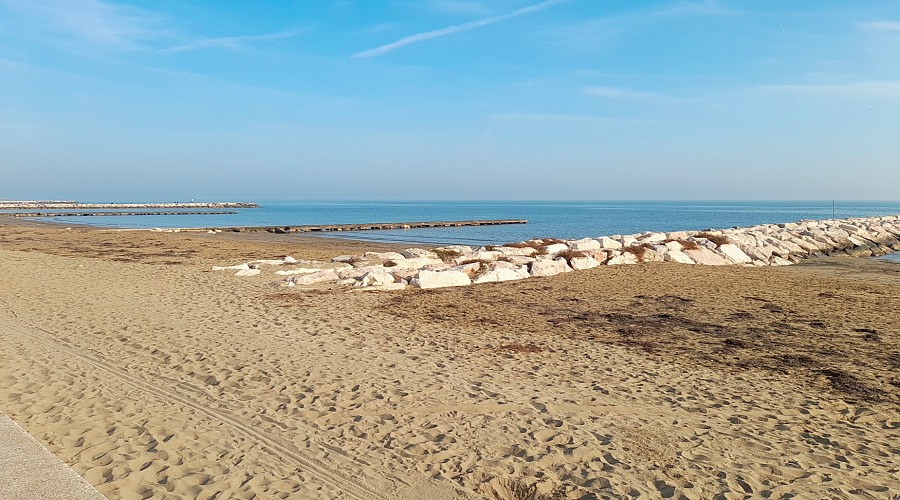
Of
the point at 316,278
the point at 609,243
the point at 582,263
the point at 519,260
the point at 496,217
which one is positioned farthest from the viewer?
the point at 496,217

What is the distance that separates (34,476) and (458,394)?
3496 mm

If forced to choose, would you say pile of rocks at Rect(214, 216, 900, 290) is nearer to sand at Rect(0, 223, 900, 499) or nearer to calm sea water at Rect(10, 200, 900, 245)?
sand at Rect(0, 223, 900, 499)

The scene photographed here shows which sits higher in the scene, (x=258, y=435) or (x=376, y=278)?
(x=376, y=278)

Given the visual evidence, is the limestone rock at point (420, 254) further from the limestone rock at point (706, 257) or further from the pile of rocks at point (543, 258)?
the limestone rock at point (706, 257)

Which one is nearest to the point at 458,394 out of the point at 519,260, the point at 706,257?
the point at 519,260

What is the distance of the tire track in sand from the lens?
13.1 feet

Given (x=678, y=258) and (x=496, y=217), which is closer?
(x=678, y=258)

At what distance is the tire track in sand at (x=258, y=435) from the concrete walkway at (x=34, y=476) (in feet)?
4.50

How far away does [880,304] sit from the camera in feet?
36.7

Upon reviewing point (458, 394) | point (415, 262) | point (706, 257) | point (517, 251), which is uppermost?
point (517, 251)

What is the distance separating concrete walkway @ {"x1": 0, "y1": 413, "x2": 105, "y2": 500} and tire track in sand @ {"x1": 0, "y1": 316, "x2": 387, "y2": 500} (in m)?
1.37

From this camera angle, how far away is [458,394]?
19.4 ft

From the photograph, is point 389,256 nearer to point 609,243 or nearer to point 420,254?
point 420,254

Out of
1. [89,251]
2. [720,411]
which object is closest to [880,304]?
[720,411]
